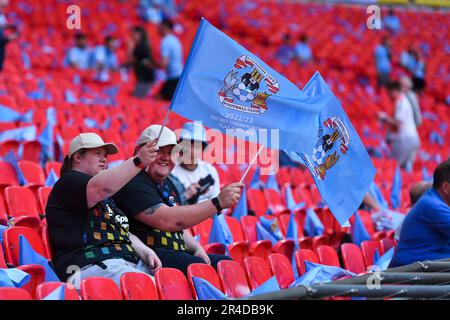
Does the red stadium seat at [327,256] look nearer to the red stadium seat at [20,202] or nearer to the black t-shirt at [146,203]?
the black t-shirt at [146,203]

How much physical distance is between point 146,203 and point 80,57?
32.1 ft

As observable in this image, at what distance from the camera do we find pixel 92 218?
173 inches

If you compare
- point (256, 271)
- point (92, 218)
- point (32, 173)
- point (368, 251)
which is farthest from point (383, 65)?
point (92, 218)

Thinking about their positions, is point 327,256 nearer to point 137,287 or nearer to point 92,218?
point 92,218

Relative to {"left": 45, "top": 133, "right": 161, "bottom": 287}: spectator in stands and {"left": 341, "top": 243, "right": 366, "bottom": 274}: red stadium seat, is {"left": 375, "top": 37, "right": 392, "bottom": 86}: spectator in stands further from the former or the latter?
{"left": 45, "top": 133, "right": 161, "bottom": 287}: spectator in stands

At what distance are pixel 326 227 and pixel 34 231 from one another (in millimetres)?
3078

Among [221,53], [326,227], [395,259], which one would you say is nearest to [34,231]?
[221,53]

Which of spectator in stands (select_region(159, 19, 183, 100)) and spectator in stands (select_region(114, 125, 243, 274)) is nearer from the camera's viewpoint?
spectator in stands (select_region(114, 125, 243, 274))

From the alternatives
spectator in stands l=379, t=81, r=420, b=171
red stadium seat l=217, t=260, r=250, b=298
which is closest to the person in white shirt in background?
red stadium seat l=217, t=260, r=250, b=298

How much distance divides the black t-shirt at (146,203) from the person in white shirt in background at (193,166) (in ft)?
2.93

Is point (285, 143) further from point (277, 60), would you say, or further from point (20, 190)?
point (277, 60)

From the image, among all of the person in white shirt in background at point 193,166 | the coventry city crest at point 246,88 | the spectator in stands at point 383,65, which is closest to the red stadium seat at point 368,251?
the person in white shirt in background at point 193,166

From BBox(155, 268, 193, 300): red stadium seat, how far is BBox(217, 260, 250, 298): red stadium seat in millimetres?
371

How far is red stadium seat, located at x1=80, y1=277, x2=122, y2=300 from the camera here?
372 centimetres
